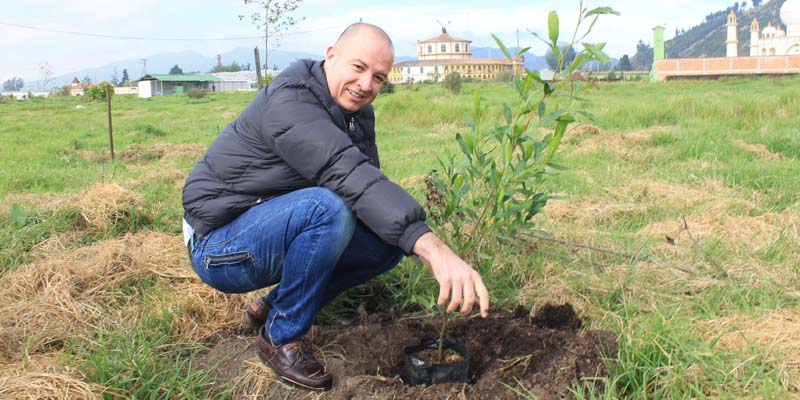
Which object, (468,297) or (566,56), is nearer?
(468,297)

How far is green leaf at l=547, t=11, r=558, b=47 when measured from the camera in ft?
7.04

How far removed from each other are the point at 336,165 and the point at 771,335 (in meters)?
1.64

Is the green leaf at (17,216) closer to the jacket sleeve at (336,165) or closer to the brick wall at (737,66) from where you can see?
the jacket sleeve at (336,165)

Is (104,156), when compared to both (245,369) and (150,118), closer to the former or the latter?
(245,369)

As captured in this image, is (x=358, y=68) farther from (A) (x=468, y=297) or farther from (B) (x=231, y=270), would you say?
(A) (x=468, y=297)

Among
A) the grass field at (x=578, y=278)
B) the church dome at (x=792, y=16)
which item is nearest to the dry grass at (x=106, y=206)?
the grass field at (x=578, y=278)

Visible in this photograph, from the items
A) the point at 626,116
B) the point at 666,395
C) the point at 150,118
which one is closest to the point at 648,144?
the point at 626,116

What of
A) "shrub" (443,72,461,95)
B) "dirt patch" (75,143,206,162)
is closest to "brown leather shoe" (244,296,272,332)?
"dirt patch" (75,143,206,162)

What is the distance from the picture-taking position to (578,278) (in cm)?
322

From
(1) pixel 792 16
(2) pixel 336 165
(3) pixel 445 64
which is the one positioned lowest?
(2) pixel 336 165

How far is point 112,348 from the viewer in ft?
8.95

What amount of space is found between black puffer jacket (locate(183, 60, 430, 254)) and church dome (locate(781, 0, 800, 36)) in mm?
93641

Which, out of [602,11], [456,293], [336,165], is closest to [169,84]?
[336,165]

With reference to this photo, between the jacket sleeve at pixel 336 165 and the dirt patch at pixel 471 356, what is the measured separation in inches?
23.4
